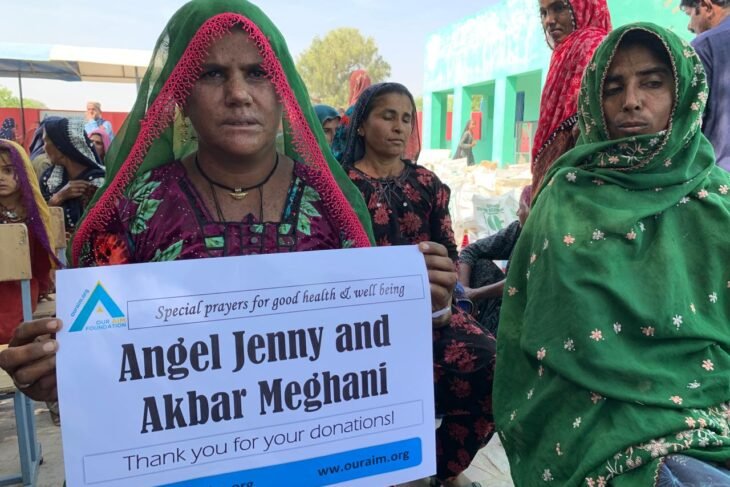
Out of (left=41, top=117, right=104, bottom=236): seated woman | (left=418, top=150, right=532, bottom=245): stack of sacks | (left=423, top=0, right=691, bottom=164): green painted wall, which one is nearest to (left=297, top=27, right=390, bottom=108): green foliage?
(left=423, top=0, right=691, bottom=164): green painted wall

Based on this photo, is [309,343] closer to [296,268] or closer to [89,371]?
[296,268]

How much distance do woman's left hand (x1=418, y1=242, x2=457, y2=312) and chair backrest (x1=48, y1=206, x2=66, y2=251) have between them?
3093 millimetres

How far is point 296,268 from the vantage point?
1.21 m

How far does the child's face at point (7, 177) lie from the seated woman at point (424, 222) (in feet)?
6.85

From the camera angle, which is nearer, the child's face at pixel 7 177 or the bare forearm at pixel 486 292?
the bare forearm at pixel 486 292

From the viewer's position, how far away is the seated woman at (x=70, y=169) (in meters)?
4.14

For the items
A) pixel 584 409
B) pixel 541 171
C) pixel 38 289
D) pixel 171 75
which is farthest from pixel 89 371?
pixel 38 289

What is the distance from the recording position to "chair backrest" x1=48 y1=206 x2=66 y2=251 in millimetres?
3549

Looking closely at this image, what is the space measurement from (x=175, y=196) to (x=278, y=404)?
1.87 ft

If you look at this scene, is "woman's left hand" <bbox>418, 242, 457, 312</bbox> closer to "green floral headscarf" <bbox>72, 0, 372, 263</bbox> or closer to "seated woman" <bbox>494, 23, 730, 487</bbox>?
"green floral headscarf" <bbox>72, 0, 372, 263</bbox>

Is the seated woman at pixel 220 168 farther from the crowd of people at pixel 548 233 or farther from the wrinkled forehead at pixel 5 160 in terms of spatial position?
the wrinkled forehead at pixel 5 160

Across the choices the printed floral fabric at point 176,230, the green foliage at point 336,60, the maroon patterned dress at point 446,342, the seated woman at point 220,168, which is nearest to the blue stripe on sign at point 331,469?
the seated woman at point 220,168

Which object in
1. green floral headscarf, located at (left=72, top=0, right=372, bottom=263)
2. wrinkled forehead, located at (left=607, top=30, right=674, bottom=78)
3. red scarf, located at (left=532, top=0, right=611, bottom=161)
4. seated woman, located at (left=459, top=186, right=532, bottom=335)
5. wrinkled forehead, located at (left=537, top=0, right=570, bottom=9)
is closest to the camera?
green floral headscarf, located at (left=72, top=0, right=372, bottom=263)

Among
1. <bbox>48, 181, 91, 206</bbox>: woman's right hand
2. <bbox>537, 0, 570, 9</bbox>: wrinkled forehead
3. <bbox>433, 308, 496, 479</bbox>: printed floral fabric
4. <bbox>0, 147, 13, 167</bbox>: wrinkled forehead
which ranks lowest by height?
<bbox>433, 308, 496, 479</bbox>: printed floral fabric
